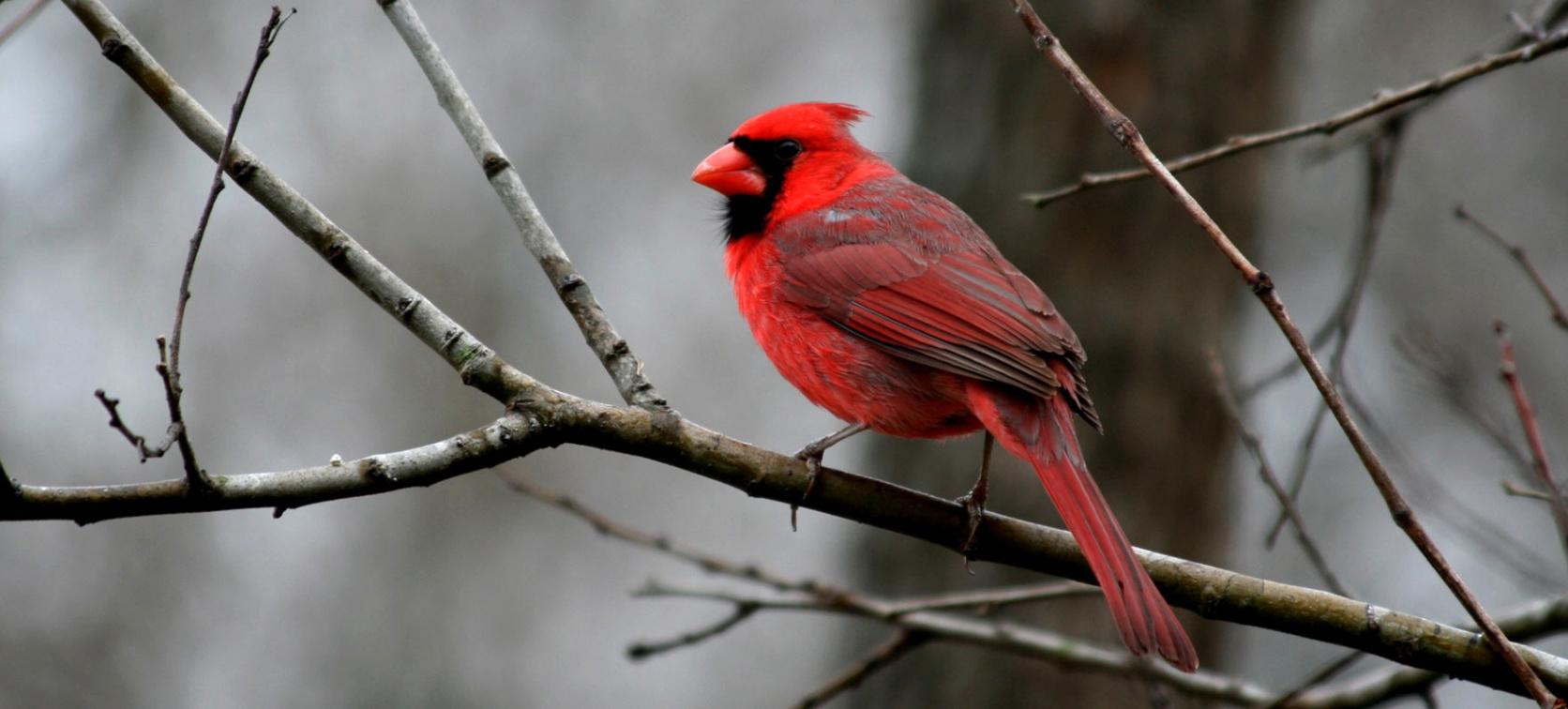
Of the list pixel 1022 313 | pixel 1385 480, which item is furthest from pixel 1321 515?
pixel 1385 480

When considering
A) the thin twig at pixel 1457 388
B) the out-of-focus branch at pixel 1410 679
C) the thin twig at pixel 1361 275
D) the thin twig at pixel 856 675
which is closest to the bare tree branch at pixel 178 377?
the thin twig at pixel 856 675

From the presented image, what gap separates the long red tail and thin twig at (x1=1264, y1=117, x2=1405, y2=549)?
1.69ft

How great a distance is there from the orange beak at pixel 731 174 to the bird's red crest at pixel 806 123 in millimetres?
81

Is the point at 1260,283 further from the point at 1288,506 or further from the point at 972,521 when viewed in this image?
the point at 1288,506

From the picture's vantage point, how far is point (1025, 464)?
450 centimetres

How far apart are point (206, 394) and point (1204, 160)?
22.6ft

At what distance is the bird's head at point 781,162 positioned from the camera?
11.8ft

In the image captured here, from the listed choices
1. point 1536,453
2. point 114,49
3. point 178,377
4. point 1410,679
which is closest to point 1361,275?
point 1536,453

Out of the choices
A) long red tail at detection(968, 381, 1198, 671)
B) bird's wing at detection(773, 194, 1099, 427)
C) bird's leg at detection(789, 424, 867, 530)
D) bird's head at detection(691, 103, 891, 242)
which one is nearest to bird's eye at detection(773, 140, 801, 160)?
bird's head at detection(691, 103, 891, 242)

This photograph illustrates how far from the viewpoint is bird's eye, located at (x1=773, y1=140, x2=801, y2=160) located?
12.1 ft

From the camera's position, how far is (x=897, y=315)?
3051 millimetres

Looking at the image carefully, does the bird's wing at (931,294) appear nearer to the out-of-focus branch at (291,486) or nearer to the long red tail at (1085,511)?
the long red tail at (1085,511)

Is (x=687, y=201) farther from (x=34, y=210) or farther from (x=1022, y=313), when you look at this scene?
(x=1022, y=313)

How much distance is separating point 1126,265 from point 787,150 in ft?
Answer: 5.17
